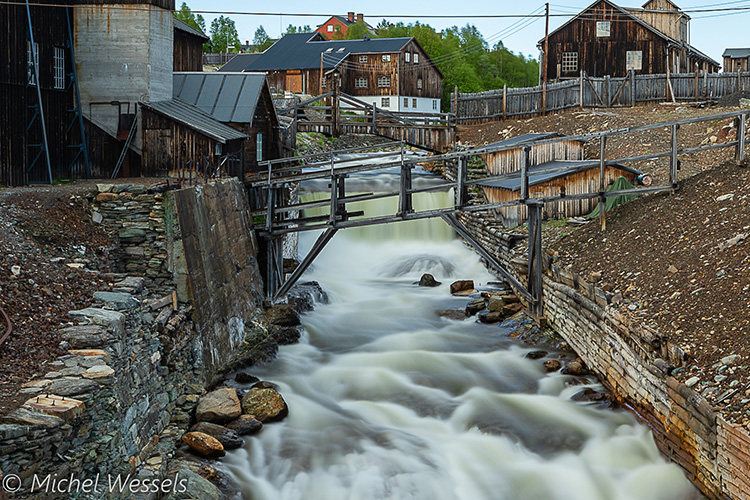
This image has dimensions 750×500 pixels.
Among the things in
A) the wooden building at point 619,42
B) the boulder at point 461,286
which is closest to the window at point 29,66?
the boulder at point 461,286

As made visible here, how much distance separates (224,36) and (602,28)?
191 feet

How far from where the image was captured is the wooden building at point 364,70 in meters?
53.2

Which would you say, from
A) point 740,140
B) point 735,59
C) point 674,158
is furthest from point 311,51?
point 740,140

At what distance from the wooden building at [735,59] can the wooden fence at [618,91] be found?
1592 cm

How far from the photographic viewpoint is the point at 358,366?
53.8ft

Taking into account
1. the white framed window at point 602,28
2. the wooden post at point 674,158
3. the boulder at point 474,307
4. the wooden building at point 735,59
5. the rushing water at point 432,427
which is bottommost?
the rushing water at point 432,427

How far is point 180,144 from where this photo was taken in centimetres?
1966

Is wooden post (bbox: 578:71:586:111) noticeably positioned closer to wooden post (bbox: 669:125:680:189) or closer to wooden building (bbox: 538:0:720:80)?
wooden building (bbox: 538:0:720:80)

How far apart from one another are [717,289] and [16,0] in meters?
17.6

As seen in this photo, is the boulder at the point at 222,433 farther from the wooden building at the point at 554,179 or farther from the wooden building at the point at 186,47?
the wooden building at the point at 186,47

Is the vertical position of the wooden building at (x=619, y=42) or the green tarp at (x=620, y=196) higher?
the wooden building at (x=619, y=42)

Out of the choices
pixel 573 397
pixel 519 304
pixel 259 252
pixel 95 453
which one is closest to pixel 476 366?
pixel 573 397

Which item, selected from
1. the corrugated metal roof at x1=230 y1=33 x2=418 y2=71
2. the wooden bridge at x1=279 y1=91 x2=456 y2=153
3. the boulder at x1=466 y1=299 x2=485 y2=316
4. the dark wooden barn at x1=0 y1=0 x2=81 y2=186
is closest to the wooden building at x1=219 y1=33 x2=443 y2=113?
the corrugated metal roof at x1=230 y1=33 x2=418 y2=71

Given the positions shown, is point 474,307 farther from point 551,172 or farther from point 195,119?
point 195,119
